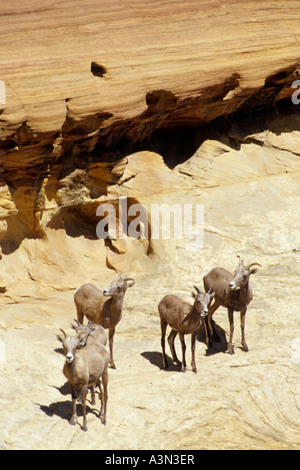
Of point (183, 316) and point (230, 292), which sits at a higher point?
point (183, 316)

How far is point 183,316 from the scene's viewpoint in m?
13.3

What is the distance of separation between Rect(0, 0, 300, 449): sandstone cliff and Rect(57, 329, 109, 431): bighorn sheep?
0.88 m

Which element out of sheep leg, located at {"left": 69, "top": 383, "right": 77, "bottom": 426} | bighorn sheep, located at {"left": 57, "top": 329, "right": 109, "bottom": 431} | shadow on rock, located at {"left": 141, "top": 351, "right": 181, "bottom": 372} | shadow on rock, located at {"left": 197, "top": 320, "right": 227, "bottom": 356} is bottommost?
shadow on rock, located at {"left": 197, "top": 320, "right": 227, "bottom": 356}

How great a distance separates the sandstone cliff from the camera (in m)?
12.9

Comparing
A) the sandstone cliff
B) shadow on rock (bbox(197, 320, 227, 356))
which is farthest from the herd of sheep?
the sandstone cliff

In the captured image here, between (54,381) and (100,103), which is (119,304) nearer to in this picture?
(54,381)

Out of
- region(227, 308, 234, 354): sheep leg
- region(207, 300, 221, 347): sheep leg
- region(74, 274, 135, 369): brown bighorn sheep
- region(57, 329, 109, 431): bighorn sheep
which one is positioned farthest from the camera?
region(207, 300, 221, 347): sheep leg

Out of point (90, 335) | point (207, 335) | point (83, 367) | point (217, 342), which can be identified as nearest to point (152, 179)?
point (207, 335)

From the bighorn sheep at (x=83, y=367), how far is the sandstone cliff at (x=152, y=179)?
2.89 ft

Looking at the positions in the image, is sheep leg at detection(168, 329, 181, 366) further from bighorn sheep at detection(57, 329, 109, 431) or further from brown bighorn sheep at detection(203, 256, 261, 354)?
bighorn sheep at detection(57, 329, 109, 431)

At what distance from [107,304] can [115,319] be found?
0.32 metres

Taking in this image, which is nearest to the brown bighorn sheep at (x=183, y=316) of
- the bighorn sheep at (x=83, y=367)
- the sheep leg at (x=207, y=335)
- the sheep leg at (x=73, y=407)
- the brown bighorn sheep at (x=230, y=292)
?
the brown bighorn sheep at (x=230, y=292)

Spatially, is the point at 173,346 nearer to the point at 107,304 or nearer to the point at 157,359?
the point at 157,359

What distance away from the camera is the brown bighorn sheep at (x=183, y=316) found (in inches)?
509
